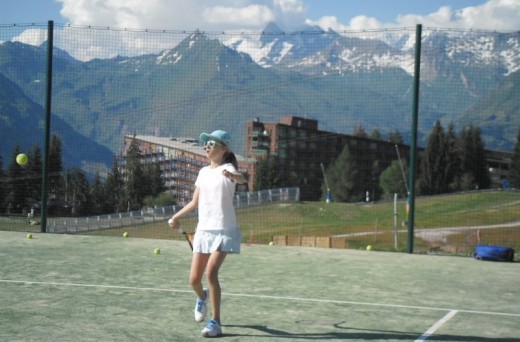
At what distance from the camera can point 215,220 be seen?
17.1ft

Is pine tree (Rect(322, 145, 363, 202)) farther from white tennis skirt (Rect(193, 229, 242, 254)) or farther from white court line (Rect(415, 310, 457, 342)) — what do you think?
white tennis skirt (Rect(193, 229, 242, 254))

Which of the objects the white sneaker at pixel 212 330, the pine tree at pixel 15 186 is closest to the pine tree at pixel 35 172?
the pine tree at pixel 15 186

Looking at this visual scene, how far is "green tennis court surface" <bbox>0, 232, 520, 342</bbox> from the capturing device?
530cm

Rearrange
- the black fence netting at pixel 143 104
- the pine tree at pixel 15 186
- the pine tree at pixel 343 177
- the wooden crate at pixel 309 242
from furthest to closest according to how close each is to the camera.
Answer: the pine tree at pixel 343 177 < the pine tree at pixel 15 186 < the black fence netting at pixel 143 104 < the wooden crate at pixel 309 242

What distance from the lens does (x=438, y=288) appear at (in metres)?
7.70

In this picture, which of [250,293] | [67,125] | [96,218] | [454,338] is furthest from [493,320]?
[67,125]

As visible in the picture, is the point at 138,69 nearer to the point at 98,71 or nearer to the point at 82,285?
the point at 98,71

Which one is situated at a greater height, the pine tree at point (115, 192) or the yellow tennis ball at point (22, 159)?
the yellow tennis ball at point (22, 159)

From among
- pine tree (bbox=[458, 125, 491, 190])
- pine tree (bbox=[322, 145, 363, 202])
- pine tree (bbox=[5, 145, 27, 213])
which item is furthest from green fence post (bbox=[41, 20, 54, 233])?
pine tree (bbox=[322, 145, 363, 202])

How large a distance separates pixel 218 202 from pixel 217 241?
11.1 inches

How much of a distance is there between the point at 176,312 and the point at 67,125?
353 inches

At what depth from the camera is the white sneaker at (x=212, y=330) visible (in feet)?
16.4

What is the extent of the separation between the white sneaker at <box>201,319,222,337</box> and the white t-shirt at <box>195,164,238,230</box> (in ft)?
2.23

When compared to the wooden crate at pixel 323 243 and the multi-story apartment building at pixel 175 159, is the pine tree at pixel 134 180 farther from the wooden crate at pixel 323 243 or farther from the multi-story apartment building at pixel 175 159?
the wooden crate at pixel 323 243
